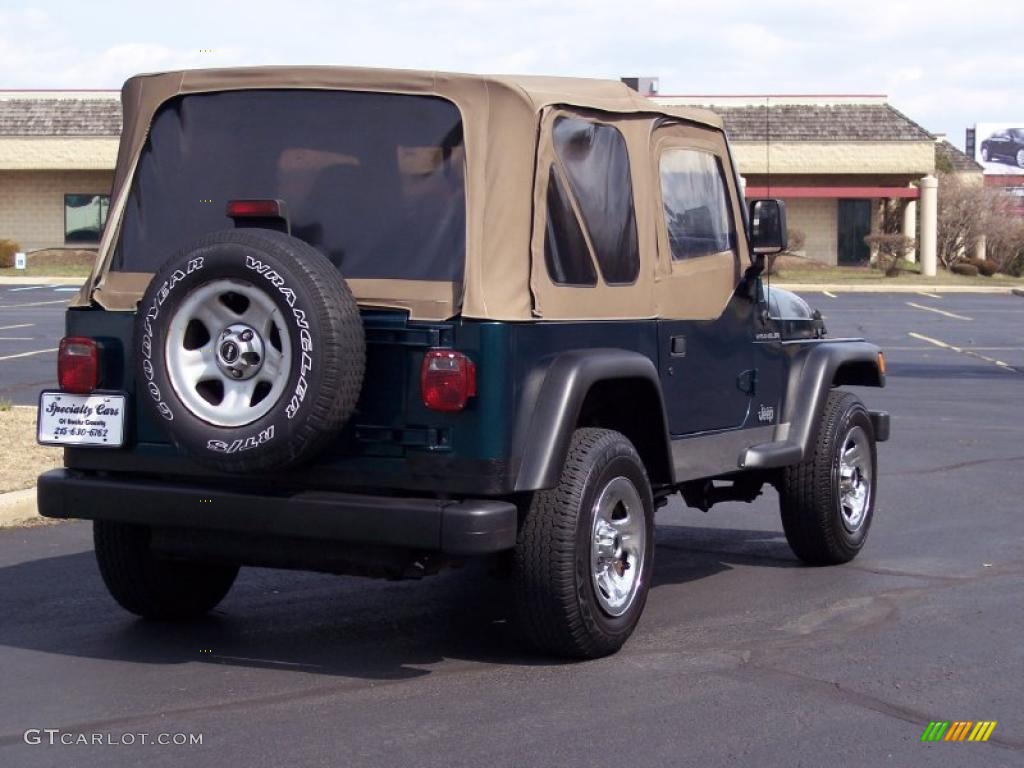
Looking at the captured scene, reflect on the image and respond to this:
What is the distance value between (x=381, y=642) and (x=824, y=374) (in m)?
2.92

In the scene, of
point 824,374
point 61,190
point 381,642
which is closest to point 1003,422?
point 824,374

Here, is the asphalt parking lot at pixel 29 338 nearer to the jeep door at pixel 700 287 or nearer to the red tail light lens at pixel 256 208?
the jeep door at pixel 700 287

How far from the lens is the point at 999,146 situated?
376 feet

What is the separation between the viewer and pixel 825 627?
22.5ft

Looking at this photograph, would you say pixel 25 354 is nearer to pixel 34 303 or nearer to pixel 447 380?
pixel 34 303

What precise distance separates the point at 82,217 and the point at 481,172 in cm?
4974

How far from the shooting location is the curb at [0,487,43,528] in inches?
360

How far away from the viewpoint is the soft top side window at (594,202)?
6059mm

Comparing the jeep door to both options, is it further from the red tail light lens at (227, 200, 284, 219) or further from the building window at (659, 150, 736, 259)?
the red tail light lens at (227, 200, 284, 219)

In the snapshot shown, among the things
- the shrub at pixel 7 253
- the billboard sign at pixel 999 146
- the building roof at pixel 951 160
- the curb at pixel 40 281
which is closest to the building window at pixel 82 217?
the shrub at pixel 7 253

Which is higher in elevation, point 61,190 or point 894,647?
point 61,190

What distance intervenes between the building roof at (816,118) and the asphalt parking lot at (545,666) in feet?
140

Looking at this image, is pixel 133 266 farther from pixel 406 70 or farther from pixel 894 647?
pixel 894 647

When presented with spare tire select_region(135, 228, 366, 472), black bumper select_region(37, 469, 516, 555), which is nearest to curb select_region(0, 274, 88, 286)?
black bumper select_region(37, 469, 516, 555)
